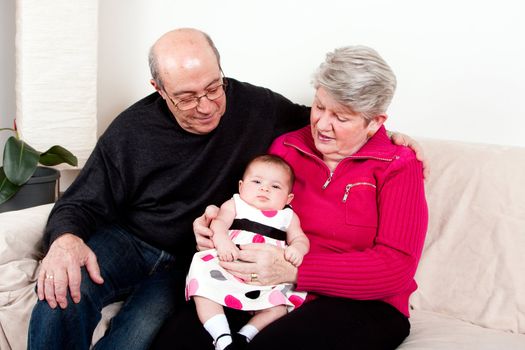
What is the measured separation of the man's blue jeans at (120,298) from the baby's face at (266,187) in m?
0.39

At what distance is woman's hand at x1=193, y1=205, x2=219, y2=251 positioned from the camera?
5.40 feet

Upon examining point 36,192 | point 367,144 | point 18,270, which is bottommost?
point 36,192

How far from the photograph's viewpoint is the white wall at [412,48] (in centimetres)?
202

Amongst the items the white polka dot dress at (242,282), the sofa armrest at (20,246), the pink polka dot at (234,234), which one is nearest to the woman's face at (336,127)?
the white polka dot dress at (242,282)

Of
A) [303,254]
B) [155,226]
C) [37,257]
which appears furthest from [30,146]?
[303,254]

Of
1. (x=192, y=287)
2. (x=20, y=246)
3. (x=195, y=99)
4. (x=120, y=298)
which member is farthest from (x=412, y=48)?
(x=20, y=246)

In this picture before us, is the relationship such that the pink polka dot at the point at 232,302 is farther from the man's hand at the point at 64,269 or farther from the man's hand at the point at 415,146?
the man's hand at the point at 415,146

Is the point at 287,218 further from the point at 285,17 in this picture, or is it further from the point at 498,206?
the point at 285,17

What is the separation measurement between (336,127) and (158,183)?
63cm

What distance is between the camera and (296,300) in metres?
1.59

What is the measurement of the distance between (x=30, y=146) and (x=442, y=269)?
187cm

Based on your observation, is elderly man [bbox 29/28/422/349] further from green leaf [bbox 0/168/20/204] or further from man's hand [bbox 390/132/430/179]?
green leaf [bbox 0/168/20/204]

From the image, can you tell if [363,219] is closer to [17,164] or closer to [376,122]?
[376,122]

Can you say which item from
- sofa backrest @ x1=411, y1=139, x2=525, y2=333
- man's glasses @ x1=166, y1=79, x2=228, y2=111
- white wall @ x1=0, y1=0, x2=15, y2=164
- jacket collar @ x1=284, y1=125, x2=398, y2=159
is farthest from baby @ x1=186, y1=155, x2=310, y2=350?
white wall @ x1=0, y1=0, x2=15, y2=164
